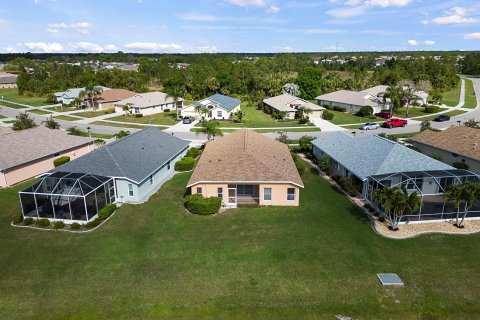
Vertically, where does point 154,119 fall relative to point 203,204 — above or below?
above

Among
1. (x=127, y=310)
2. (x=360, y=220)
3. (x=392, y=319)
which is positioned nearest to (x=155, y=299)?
(x=127, y=310)

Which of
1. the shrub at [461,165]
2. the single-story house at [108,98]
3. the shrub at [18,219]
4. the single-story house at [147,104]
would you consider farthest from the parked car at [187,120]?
the shrub at [461,165]

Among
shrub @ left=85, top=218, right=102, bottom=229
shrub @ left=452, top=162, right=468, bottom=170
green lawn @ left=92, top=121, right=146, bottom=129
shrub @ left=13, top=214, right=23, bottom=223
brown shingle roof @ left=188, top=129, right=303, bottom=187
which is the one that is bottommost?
shrub @ left=85, top=218, right=102, bottom=229

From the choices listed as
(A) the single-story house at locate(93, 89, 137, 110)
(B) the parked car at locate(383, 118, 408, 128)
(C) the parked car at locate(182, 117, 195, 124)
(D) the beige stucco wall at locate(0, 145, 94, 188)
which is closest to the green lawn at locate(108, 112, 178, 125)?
(C) the parked car at locate(182, 117, 195, 124)

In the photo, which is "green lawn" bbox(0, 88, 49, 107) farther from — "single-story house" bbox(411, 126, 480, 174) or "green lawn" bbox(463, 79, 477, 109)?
"green lawn" bbox(463, 79, 477, 109)

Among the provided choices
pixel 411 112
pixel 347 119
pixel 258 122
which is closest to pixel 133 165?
pixel 258 122

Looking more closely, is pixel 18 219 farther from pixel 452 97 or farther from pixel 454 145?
pixel 452 97

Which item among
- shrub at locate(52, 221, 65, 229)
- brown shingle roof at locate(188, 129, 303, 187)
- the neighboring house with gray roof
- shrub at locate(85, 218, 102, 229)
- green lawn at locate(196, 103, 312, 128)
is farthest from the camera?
green lawn at locate(196, 103, 312, 128)
